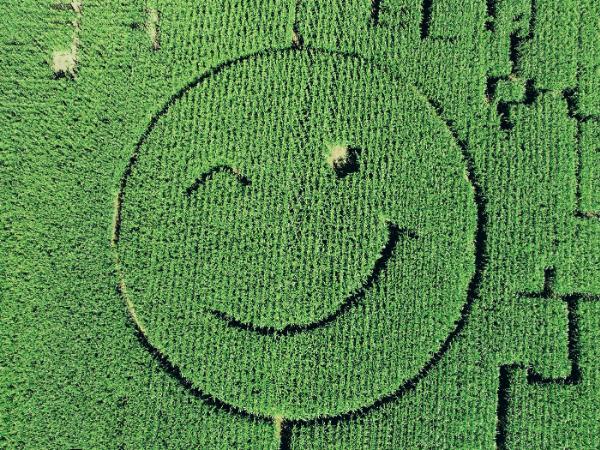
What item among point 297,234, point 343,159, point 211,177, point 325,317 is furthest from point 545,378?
point 211,177

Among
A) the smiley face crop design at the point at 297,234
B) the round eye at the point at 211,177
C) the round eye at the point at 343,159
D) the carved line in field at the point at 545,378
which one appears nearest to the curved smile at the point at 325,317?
the smiley face crop design at the point at 297,234

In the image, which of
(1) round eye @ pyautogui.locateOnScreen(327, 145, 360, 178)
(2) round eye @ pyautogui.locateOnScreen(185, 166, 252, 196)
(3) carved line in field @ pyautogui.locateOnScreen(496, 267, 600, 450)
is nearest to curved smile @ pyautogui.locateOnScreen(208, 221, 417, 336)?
(1) round eye @ pyautogui.locateOnScreen(327, 145, 360, 178)

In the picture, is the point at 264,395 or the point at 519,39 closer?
the point at 264,395

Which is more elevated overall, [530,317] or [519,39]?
[519,39]

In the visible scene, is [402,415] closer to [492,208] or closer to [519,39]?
[492,208]

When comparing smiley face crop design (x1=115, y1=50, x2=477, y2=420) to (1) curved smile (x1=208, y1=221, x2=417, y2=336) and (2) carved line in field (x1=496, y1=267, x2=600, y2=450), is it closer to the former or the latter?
(1) curved smile (x1=208, y1=221, x2=417, y2=336)

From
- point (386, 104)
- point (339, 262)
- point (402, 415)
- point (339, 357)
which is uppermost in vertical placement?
point (386, 104)

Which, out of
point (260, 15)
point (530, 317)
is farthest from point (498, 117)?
point (260, 15)
